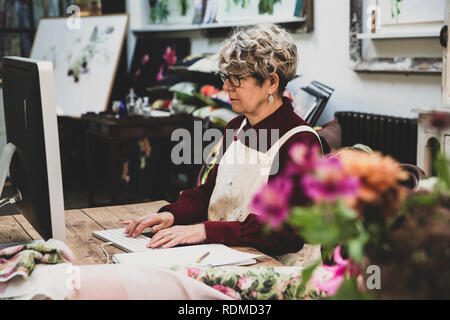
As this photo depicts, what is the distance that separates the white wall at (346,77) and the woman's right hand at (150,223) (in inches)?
72.2

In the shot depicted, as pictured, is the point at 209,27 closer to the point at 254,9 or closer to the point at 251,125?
the point at 254,9

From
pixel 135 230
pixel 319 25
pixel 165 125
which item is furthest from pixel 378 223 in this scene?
pixel 165 125

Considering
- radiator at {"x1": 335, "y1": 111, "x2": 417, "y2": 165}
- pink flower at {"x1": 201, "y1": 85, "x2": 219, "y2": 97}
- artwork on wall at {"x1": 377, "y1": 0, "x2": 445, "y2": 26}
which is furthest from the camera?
pink flower at {"x1": 201, "y1": 85, "x2": 219, "y2": 97}

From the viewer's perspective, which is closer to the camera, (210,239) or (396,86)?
(210,239)

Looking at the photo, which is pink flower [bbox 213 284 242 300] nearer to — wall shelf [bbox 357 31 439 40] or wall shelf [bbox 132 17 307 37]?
wall shelf [bbox 357 31 439 40]

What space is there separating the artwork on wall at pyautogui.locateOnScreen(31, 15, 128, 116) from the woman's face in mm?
4311

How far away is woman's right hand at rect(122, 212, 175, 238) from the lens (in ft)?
6.10

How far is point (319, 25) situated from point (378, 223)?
3660mm

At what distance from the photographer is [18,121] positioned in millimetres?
1715

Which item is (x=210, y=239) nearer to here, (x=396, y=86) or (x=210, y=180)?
(x=210, y=180)

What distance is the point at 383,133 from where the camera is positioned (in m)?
3.52

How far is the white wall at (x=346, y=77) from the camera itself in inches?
132

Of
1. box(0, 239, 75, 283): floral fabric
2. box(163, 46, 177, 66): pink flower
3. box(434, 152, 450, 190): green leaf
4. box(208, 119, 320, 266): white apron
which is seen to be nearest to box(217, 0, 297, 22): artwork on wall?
box(163, 46, 177, 66): pink flower

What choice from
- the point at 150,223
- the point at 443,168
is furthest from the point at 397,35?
the point at 443,168
